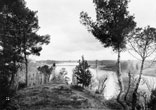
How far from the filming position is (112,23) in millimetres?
14836

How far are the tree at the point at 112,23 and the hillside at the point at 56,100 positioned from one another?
301 centimetres

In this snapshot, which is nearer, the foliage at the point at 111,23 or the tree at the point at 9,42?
the foliage at the point at 111,23

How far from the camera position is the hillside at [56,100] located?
12.8 meters

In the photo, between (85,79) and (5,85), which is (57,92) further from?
(5,85)

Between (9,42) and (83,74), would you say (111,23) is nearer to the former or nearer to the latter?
(83,74)

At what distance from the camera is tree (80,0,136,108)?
1429 cm

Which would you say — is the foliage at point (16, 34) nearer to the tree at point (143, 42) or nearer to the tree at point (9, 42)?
the tree at point (9, 42)

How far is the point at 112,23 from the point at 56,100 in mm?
7709

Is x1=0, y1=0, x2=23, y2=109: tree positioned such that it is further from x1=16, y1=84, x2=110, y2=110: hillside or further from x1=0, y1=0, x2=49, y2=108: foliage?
x1=16, y1=84, x2=110, y2=110: hillside

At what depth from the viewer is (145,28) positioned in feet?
45.5

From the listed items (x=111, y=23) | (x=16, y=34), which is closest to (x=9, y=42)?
(x=16, y=34)

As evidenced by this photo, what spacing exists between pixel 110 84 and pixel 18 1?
32.6 metres

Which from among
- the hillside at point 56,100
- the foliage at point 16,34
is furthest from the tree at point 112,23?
the foliage at point 16,34

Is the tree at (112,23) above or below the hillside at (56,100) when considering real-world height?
above
